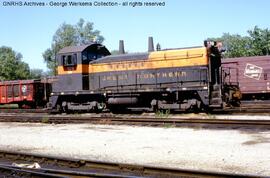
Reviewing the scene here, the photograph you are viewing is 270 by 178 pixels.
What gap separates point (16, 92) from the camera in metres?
34.0

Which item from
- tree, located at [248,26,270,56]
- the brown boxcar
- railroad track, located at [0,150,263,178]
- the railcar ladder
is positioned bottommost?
railroad track, located at [0,150,263,178]

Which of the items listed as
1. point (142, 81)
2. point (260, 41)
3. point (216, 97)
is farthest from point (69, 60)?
point (260, 41)

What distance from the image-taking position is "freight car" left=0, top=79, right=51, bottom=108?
3281 cm

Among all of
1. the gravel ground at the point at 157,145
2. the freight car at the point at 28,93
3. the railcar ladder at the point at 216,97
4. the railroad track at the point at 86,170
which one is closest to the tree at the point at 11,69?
the freight car at the point at 28,93

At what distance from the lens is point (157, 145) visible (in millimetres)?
10133

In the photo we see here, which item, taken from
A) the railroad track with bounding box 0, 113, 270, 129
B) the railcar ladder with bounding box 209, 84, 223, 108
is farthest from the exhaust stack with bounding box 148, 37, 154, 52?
the railroad track with bounding box 0, 113, 270, 129

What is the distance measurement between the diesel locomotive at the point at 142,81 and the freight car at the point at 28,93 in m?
11.7

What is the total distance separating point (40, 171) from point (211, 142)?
15.6 ft

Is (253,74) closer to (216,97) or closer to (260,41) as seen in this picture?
(216,97)

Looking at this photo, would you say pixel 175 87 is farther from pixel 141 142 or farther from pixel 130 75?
pixel 141 142

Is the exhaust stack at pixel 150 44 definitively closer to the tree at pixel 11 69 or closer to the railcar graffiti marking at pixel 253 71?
the railcar graffiti marking at pixel 253 71

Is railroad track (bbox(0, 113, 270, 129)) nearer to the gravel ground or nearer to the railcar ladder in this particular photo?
the gravel ground

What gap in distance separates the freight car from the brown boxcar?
50.6 ft

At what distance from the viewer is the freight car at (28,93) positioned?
32.8 metres
